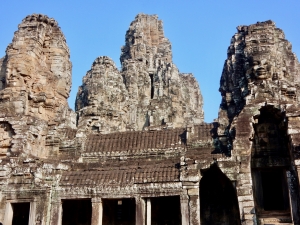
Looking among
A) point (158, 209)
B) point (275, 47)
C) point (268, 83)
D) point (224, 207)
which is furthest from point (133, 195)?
point (275, 47)

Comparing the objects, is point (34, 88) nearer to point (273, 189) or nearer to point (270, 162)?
point (270, 162)

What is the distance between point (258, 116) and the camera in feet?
44.6

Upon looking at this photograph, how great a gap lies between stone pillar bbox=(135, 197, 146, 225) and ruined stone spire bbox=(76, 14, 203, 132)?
35.5 feet

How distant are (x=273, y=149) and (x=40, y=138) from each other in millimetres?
10083

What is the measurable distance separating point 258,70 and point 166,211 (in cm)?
728

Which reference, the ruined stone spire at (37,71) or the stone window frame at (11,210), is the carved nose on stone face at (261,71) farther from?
the stone window frame at (11,210)

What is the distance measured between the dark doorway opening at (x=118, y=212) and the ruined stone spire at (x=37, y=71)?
515cm

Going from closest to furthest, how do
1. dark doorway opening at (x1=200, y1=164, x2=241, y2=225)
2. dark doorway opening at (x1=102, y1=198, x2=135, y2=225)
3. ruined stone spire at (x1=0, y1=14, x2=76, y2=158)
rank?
dark doorway opening at (x1=200, y1=164, x2=241, y2=225) → dark doorway opening at (x1=102, y1=198, x2=135, y2=225) → ruined stone spire at (x1=0, y1=14, x2=76, y2=158)

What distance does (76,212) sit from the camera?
593 inches

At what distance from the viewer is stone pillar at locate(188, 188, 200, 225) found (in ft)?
38.5

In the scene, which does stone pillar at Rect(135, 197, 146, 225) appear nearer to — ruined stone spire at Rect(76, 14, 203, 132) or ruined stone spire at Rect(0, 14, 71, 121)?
ruined stone spire at Rect(0, 14, 71, 121)

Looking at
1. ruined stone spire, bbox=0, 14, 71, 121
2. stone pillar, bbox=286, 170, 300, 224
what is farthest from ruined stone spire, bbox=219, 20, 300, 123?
ruined stone spire, bbox=0, 14, 71, 121

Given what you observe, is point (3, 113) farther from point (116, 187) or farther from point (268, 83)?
point (268, 83)

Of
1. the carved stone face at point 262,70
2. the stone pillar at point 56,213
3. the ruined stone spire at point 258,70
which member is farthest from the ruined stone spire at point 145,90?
the stone pillar at point 56,213
